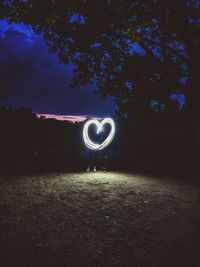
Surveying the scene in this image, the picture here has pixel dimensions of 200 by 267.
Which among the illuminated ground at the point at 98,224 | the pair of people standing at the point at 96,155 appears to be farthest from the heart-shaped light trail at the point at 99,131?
the illuminated ground at the point at 98,224

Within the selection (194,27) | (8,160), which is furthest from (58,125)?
(194,27)

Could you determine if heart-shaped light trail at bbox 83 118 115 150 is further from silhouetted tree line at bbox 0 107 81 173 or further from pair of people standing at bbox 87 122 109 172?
silhouetted tree line at bbox 0 107 81 173

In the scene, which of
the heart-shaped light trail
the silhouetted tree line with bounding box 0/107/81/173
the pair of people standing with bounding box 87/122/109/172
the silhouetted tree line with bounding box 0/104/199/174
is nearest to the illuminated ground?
the pair of people standing with bounding box 87/122/109/172

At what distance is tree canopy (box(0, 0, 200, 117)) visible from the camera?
1224 centimetres

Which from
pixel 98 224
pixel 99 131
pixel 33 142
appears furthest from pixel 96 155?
pixel 98 224

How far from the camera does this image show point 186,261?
154 inches

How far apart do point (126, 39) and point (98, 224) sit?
12.6 m

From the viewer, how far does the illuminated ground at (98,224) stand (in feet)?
13.1

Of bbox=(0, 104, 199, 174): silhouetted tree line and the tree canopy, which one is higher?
the tree canopy

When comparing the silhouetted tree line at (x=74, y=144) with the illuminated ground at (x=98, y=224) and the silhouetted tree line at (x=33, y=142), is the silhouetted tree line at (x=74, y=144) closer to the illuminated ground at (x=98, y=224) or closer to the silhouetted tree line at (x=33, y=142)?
the silhouetted tree line at (x=33, y=142)

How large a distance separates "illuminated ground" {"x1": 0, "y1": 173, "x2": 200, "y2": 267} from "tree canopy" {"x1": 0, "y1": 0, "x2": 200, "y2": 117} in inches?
298

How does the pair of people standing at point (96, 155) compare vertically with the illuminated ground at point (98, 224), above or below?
above

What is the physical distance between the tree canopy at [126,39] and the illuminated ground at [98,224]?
758 centimetres

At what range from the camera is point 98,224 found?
5336 mm
